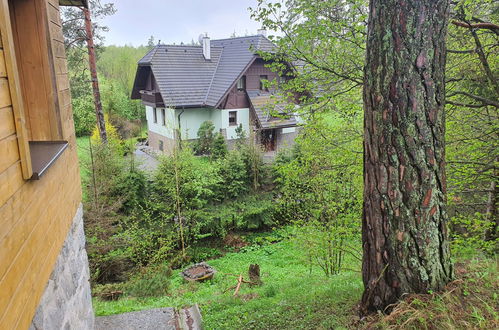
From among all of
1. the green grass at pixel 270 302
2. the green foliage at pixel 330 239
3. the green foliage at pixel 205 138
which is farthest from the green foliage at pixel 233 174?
the green foliage at pixel 205 138

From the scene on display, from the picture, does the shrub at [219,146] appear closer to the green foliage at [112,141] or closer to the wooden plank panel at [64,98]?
the green foliage at [112,141]

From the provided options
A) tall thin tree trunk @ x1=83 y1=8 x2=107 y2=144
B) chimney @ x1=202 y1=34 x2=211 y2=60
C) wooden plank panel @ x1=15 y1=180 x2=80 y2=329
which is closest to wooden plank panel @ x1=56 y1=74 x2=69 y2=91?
wooden plank panel @ x1=15 y1=180 x2=80 y2=329

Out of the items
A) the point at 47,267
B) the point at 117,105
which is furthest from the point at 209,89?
the point at 47,267

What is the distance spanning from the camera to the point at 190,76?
1778 centimetres

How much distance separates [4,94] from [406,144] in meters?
2.25

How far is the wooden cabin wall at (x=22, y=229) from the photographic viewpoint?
4.62ft

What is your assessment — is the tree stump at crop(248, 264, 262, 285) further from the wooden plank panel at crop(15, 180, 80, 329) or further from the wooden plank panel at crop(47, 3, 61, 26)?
the wooden plank panel at crop(47, 3, 61, 26)

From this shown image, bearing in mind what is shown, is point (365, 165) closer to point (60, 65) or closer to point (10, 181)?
point (10, 181)

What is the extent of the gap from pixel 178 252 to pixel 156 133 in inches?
450

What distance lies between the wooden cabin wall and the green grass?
215 cm

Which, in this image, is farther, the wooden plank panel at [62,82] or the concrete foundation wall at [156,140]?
the concrete foundation wall at [156,140]

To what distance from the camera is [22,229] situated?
162cm

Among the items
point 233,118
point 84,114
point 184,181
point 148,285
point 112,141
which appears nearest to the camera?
point 148,285

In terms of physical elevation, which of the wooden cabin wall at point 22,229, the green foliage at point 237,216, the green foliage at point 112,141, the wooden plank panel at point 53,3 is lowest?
the green foliage at point 237,216
